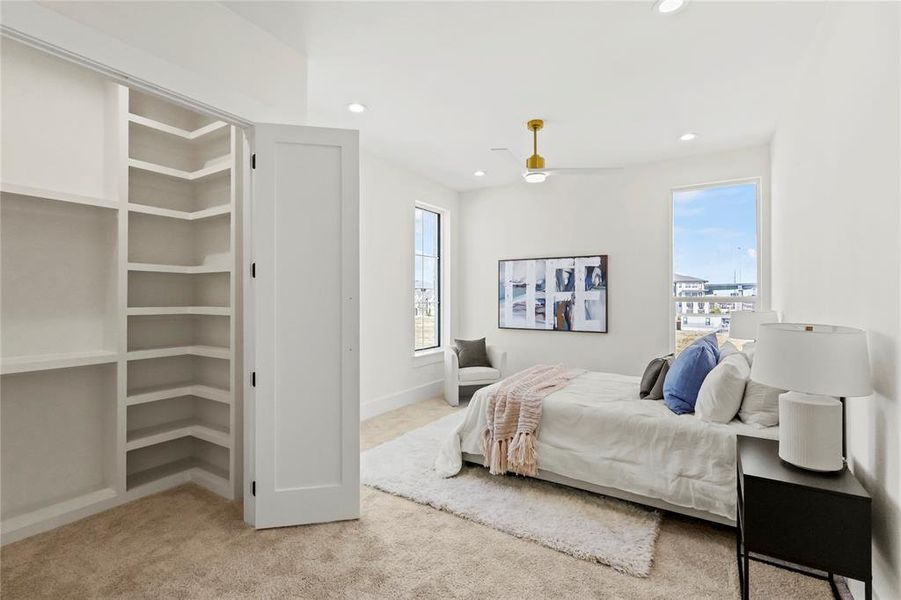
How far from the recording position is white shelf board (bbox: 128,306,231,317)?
287 centimetres

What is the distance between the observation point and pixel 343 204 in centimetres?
262

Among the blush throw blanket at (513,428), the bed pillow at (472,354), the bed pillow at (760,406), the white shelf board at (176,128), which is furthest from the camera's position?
the bed pillow at (472,354)

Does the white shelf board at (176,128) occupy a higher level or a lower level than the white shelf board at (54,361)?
higher

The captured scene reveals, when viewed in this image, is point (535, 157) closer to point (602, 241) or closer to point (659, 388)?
point (602, 241)

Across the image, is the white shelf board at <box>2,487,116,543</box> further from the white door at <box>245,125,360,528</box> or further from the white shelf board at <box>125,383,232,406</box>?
the white door at <box>245,125,360,528</box>

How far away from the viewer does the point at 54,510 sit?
2.56m

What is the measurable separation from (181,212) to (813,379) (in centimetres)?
376

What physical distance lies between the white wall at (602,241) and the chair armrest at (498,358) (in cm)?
51

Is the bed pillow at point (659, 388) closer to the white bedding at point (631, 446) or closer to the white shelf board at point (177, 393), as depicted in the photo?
the white bedding at point (631, 446)

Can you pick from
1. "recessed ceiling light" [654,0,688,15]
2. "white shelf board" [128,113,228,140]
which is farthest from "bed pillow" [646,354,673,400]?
"white shelf board" [128,113,228,140]

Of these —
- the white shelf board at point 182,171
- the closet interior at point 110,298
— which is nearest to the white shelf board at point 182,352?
the closet interior at point 110,298

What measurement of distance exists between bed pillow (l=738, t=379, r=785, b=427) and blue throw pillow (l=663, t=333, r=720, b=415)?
259 millimetres

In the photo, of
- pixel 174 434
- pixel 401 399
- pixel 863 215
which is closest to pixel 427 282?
pixel 401 399

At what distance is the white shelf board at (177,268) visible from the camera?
2.89m
